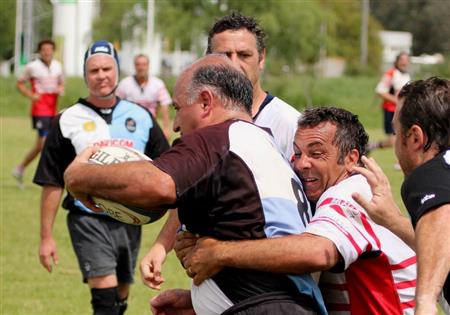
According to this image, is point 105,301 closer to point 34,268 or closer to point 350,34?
point 34,268

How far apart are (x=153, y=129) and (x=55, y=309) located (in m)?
2.15

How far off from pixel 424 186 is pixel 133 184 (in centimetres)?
102

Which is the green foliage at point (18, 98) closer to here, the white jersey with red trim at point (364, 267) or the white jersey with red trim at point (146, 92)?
the white jersey with red trim at point (146, 92)

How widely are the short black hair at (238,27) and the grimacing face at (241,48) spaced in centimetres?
3

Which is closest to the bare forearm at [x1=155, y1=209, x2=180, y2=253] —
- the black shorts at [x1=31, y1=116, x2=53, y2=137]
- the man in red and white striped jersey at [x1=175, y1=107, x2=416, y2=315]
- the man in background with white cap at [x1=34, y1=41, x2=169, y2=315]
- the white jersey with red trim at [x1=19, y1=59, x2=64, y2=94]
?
the man in red and white striped jersey at [x1=175, y1=107, x2=416, y2=315]

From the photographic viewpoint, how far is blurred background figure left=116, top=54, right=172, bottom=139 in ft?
53.4

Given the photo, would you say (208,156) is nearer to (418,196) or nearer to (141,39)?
(418,196)

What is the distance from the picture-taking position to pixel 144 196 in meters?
3.50

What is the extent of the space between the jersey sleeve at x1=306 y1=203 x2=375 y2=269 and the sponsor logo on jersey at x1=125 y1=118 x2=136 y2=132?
3526 millimetres

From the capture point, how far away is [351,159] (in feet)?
13.8

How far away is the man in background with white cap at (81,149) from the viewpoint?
708cm

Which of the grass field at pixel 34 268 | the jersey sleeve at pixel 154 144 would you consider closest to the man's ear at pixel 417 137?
the jersey sleeve at pixel 154 144

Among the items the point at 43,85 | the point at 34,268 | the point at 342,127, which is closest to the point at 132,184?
the point at 342,127

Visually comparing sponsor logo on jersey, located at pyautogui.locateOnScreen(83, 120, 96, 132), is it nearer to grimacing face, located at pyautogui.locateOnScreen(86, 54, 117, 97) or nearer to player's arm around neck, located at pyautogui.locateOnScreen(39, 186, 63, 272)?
grimacing face, located at pyautogui.locateOnScreen(86, 54, 117, 97)
